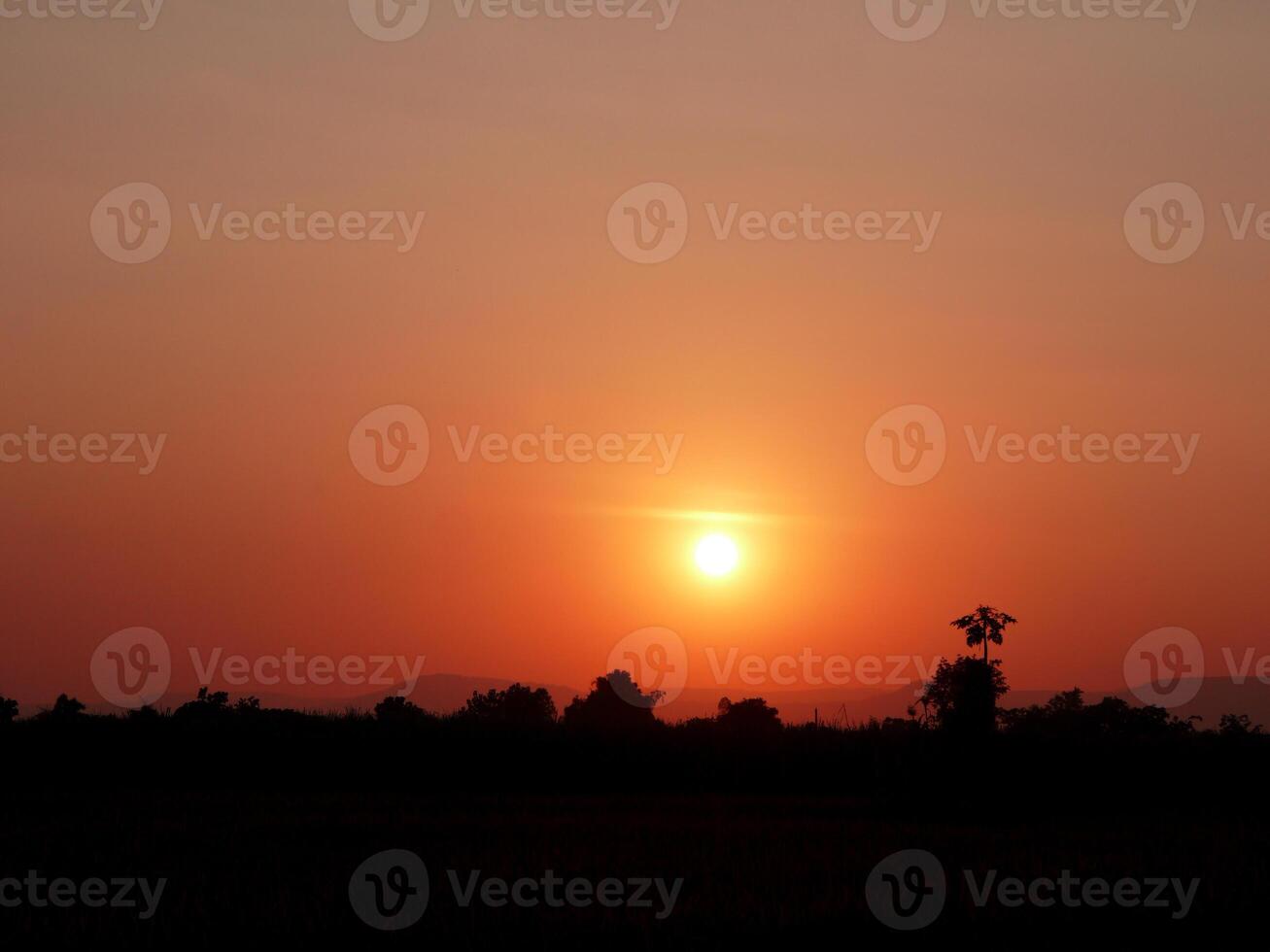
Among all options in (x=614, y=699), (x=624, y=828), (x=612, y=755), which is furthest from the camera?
(x=614, y=699)

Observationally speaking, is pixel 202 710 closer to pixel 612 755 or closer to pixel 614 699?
pixel 612 755

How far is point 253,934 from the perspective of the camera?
16.0 meters

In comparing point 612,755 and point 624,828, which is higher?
point 612,755

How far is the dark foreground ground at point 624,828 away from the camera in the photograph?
16.9 metres

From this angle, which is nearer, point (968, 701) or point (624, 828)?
point (624, 828)

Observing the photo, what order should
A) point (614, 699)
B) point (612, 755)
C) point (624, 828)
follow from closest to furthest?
point (624, 828) < point (612, 755) < point (614, 699)

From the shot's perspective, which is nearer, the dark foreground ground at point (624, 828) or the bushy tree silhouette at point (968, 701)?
the dark foreground ground at point (624, 828)

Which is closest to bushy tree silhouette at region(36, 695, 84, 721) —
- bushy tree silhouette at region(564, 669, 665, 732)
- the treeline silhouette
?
the treeline silhouette

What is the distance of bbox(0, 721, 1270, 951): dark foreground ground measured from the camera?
55.5 ft

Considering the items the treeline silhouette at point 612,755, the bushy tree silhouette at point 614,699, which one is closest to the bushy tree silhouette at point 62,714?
the treeline silhouette at point 612,755

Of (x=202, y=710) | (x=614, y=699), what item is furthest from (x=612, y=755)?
(x=614, y=699)

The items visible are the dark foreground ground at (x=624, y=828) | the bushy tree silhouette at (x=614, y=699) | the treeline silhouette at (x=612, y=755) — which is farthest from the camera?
the bushy tree silhouette at (x=614, y=699)

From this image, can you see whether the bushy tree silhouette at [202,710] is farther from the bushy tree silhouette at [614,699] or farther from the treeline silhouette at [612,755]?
the bushy tree silhouette at [614,699]

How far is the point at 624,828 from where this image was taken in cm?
2605
